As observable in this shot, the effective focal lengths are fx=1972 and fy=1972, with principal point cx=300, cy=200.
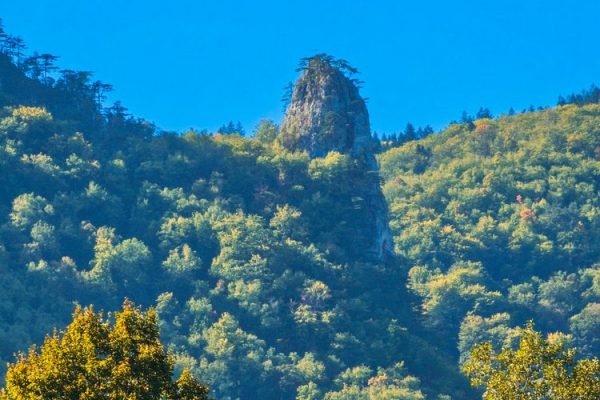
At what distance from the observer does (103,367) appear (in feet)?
202

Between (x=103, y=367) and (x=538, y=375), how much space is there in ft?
51.3

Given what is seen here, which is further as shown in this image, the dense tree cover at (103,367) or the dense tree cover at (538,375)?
the dense tree cover at (538,375)

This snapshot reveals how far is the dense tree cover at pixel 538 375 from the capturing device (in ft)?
218

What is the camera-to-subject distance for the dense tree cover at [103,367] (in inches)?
2408

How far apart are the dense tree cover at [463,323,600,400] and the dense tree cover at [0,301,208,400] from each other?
10478 mm

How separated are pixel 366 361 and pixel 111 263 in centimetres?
2899

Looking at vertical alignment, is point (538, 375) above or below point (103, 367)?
above

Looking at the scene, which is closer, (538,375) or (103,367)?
(103,367)

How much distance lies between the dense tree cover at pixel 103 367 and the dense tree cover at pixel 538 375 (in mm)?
10478

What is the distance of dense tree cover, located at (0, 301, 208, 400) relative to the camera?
6116 centimetres

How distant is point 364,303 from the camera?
198125 millimetres

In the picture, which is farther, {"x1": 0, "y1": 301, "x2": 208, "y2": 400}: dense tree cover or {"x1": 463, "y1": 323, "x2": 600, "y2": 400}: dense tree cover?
{"x1": 463, "y1": 323, "x2": 600, "y2": 400}: dense tree cover

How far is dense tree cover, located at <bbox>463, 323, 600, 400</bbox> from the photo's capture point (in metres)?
66.4

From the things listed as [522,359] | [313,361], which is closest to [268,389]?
[313,361]
